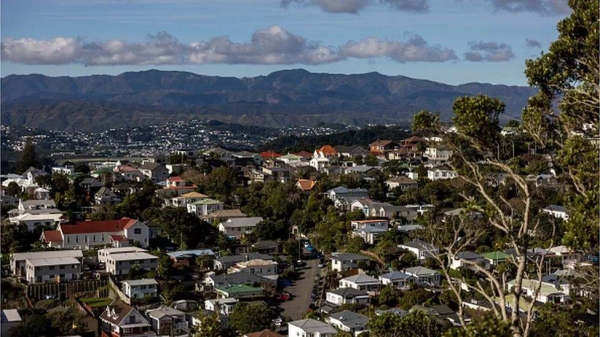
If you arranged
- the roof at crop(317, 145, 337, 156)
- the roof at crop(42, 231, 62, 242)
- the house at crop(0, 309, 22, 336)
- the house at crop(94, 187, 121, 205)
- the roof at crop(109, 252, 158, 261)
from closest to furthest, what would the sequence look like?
1. the house at crop(0, 309, 22, 336)
2. the roof at crop(109, 252, 158, 261)
3. the roof at crop(42, 231, 62, 242)
4. the house at crop(94, 187, 121, 205)
5. the roof at crop(317, 145, 337, 156)

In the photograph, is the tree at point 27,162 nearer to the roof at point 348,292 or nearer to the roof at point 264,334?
the roof at point 348,292

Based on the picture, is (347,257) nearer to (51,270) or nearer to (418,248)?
(418,248)

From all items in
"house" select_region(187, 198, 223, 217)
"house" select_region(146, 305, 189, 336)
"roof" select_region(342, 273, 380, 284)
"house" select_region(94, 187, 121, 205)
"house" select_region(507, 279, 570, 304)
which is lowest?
"house" select_region(146, 305, 189, 336)

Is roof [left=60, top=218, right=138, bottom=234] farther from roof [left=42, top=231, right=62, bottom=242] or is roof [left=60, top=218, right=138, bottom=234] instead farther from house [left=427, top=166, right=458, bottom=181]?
house [left=427, top=166, right=458, bottom=181]

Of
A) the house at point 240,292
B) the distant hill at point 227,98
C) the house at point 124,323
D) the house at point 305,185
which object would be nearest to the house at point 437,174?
the house at point 305,185

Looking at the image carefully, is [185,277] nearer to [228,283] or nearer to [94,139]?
[228,283]

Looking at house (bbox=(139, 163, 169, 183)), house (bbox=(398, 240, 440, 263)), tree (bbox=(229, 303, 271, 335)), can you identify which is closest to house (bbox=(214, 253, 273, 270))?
house (bbox=(398, 240, 440, 263))
